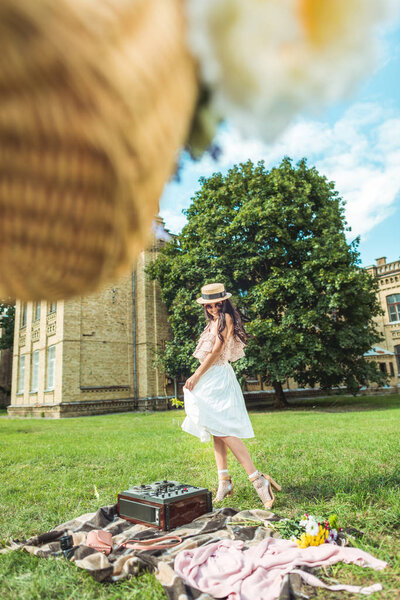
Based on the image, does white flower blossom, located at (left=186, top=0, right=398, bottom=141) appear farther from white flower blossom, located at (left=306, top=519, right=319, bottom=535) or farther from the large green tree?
the large green tree

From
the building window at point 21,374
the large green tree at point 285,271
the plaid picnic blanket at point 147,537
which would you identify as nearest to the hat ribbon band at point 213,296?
the plaid picnic blanket at point 147,537

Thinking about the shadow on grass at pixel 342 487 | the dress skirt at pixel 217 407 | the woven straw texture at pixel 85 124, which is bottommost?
the shadow on grass at pixel 342 487

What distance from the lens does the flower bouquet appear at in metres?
2.74

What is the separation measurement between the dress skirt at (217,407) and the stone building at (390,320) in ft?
96.9

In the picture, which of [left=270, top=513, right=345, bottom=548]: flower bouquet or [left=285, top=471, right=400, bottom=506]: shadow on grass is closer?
[left=270, top=513, right=345, bottom=548]: flower bouquet

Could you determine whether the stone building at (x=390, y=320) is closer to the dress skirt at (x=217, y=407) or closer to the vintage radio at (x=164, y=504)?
the dress skirt at (x=217, y=407)

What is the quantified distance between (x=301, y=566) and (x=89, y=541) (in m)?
1.45

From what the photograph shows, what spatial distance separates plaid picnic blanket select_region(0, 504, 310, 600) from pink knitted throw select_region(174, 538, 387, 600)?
0.28ft

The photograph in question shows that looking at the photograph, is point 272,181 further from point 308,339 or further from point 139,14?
point 139,14

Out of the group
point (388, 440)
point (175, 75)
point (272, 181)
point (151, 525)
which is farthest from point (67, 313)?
point (175, 75)

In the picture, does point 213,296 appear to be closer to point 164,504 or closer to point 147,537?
point 164,504

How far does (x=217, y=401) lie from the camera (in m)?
4.01

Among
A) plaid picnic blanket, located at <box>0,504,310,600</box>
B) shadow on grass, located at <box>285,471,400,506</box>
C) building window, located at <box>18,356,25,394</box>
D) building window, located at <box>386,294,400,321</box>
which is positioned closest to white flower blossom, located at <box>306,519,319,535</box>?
plaid picnic blanket, located at <box>0,504,310,600</box>

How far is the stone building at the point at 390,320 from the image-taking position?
3100 centimetres
